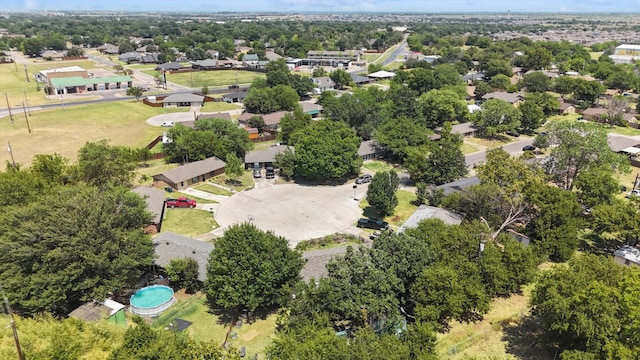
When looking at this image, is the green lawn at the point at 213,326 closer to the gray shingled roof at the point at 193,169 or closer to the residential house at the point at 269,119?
the gray shingled roof at the point at 193,169

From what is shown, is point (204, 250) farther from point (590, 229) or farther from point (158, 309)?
point (590, 229)

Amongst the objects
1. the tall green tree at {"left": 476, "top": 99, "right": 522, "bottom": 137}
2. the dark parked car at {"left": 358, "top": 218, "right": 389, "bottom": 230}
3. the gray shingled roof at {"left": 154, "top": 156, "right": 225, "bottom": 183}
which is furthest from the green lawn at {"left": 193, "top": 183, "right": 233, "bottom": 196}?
the tall green tree at {"left": 476, "top": 99, "right": 522, "bottom": 137}

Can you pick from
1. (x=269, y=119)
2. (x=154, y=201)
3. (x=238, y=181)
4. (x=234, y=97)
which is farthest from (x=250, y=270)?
(x=234, y=97)

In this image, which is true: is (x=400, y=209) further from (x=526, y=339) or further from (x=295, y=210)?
(x=526, y=339)

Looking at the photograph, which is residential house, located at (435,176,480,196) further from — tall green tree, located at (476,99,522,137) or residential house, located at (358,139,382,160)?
tall green tree, located at (476,99,522,137)

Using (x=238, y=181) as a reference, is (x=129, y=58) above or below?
above

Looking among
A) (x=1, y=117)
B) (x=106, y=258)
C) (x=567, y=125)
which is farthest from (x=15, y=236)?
(x=1, y=117)

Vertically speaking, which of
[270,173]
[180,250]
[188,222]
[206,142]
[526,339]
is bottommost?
[526,339]
